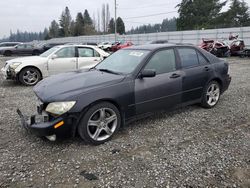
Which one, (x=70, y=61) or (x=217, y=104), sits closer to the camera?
(x=217, y=104)

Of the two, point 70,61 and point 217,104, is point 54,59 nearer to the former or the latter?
point 70,61

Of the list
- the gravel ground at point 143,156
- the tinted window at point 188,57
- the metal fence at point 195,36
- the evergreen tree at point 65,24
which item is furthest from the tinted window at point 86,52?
the evergreen tree at point 65,24

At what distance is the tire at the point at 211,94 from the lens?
5020 millimetres

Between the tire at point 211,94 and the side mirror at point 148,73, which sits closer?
the side mirror at point 148,73

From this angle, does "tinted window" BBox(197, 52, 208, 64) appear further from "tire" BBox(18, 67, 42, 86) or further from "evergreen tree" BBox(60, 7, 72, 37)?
"evergreen tree" BBox(60, 7, 72, 37)

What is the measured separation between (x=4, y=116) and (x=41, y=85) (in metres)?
1.57

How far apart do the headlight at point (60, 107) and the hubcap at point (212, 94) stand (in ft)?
10.6

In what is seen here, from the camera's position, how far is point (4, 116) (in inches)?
191

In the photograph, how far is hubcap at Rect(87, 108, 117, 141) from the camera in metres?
3.48

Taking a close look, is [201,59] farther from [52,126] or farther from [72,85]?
[52,126]

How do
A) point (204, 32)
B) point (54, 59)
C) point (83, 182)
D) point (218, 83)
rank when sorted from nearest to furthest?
point (83, 182), point (218, 83), point (54, 59), point (204, 32)

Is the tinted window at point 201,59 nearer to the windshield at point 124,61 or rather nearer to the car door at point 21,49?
the windshield at point 124,61

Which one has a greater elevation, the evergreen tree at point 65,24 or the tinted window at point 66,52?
the evergreen tree at point 65,24

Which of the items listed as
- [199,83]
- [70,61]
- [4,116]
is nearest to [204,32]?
[70,61]
